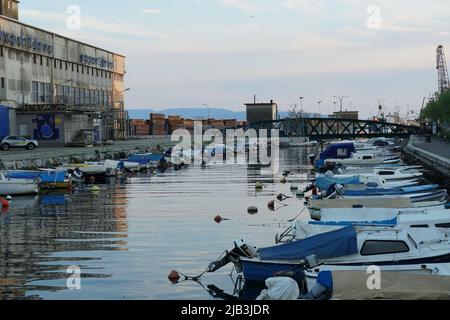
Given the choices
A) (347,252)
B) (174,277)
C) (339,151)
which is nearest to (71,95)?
(339,151)

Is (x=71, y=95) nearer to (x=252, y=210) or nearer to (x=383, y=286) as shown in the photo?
(x=252, y=210)

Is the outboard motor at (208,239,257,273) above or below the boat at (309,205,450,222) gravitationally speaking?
below

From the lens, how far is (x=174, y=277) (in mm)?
27031

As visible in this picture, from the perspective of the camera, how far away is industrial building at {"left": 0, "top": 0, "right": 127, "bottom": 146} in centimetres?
10206

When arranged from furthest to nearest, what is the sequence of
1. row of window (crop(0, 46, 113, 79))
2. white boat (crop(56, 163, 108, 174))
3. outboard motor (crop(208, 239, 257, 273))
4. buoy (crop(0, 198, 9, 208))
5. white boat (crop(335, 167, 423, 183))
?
row of window (crop(0, 46, 113, 79)) → white boat (crop(56, 163, 108, 174)) → white boat (crop(335, 167, 423, 183)) → buoy (crop(0, 198, 9, 208)) → outboard motor (crop(208, 239, 257, 273))

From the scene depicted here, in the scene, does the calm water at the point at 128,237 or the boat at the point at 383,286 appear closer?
the boat at the point at 383,286

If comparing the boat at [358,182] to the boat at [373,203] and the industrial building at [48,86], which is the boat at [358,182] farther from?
the industrial building at [48,86]

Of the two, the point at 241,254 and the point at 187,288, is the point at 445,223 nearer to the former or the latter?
the point at 241,254

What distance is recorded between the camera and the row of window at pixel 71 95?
11219cm

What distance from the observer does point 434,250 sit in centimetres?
2527

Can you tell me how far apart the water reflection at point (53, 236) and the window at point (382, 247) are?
9108 mm

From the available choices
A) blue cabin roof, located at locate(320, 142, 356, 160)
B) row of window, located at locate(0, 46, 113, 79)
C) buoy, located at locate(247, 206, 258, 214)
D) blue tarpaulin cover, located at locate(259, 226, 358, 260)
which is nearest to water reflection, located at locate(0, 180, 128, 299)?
blue tarpaulin cover, located at locate(259, 226, 358, 260)

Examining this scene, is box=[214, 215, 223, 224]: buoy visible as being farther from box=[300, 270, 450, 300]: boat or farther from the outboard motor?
box=[300, 270, 450, 300]: boat

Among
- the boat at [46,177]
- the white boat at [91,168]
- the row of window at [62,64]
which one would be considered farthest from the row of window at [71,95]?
the boat at [46,177]
